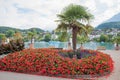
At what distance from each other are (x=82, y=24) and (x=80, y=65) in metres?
3.73

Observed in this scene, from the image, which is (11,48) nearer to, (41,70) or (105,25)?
(41,70)

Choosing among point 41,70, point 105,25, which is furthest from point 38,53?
point 105,25

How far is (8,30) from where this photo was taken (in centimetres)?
6844

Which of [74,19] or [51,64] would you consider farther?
[74,19]

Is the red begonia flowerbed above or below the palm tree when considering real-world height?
below

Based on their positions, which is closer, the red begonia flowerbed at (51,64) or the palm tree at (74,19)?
the red begonia flowerbed at (51,64)

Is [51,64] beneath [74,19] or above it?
beneath

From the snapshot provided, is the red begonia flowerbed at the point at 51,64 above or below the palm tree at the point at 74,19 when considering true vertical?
below

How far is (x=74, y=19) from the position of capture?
1180 centimetres

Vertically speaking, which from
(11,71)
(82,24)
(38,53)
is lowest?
(11,71)

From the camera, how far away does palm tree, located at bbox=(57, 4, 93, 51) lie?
11867 millimetres

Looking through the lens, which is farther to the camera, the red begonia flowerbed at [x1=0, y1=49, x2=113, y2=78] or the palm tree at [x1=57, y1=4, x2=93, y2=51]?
the palm tree at [x1=57, y1=4, x2=93, y2=51]

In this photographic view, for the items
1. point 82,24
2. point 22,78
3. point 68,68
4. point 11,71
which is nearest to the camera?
point 22,78

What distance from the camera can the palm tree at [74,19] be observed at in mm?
11867
